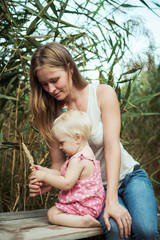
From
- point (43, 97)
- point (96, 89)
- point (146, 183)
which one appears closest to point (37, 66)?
point (43, 97)

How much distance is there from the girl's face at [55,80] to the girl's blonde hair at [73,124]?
162 mm

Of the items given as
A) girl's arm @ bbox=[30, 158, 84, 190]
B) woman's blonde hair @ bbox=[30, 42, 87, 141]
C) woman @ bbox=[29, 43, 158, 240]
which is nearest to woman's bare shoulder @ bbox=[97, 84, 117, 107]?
woman @ bbox=[29, 43, 158, 240]

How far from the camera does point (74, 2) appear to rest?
6.99 feet

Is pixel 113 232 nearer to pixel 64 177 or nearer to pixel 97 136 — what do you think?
pixel 64 177

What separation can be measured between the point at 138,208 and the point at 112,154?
334 mm

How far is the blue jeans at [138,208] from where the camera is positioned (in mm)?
1601

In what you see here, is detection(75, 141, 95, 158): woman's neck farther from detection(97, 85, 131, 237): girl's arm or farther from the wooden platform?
the wooden platform

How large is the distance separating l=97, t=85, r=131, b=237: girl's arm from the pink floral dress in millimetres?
60

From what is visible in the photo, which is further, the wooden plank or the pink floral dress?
the wooden plank

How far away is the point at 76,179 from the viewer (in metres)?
1.63

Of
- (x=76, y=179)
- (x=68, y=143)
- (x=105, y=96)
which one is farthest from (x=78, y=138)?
(x=105, y=96)

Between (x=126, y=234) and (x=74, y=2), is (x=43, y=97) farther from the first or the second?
(x=126, y=234)

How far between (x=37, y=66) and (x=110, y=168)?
733 mm

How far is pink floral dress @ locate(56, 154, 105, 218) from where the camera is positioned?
1657 millimetres
